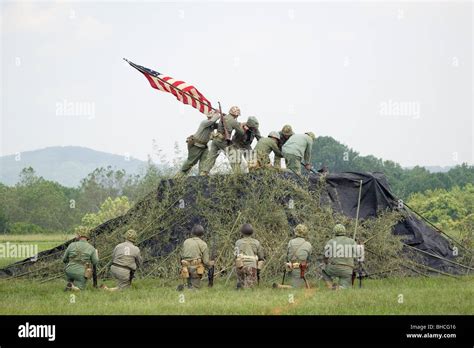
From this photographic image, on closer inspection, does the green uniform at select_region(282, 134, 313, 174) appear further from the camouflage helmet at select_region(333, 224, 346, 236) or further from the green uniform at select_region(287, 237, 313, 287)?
the green uniform at select_region(287, 237, 313, 287)

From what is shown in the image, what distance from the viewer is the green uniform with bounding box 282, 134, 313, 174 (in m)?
23.1

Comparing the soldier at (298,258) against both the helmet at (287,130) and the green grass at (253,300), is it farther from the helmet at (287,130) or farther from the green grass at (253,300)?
the helmet at (287,130)

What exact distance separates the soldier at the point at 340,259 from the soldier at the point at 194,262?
2.39 meters

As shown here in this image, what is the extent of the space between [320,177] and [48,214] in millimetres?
47003

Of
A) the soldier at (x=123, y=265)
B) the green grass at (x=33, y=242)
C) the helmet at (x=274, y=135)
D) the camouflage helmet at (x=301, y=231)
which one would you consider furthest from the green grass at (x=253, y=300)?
the green grass at (x=33, y=242)

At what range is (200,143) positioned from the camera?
24016mm

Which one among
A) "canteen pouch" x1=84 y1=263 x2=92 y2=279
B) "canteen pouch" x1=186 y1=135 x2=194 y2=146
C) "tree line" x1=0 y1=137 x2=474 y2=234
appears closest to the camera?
"canteen pouch" x1=84 y1=263 x2=92 y2=279

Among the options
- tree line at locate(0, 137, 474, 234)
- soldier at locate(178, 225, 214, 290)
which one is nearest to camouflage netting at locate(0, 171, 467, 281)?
soldier at locate(178, 225, 214, 290)

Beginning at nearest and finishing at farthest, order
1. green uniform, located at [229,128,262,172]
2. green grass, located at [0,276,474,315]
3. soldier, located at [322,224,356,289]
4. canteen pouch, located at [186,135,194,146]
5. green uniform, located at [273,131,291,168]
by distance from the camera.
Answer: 1. green grass, located at [0,276,474,315]
2. soldier, located at [322,224,356,289]
3. green uniform, located at [229,128,262,172]
4. green uniform, located at [273,131,291,168]
5. canteen pouch, located at [186,135,194,146]

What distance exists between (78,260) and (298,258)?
457 cm

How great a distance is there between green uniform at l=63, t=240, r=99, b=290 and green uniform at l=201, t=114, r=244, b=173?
483cm

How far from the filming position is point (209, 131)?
23.9m
